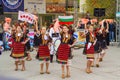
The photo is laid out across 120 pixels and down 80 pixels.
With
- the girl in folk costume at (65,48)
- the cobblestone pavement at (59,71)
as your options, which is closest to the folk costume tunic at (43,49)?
the cobblestone pavement at (59,71)

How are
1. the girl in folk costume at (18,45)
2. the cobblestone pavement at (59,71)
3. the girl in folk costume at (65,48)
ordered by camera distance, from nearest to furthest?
1. the girl in folk costume at (65,48)
2. the cobblestone pavement at (59,71)
3. the girl in folk costume at (18,45)

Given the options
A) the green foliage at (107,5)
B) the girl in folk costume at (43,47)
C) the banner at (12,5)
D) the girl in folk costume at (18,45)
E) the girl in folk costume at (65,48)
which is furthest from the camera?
the green foliage at (107,5)

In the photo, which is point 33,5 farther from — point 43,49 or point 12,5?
point 43,49

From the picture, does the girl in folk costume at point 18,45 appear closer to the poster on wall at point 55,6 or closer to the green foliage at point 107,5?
the green foliage at point 107,5

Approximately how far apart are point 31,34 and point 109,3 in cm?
1430

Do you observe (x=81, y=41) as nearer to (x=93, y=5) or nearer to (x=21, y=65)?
(x=21, y=65)

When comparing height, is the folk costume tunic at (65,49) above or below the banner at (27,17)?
below

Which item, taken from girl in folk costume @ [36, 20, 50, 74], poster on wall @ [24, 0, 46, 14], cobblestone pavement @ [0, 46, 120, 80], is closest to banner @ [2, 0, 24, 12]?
poster on wall @ [24, 0, 46, 14]

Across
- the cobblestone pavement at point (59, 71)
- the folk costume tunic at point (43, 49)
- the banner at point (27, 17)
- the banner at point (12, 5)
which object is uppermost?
the banner at point (12, 5)

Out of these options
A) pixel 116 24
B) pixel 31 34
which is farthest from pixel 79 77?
pixel 116 24

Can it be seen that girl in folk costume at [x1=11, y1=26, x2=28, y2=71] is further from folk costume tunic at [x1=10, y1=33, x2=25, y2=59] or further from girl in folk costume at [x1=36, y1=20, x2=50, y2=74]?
girl in folk costume at [x1=36, y1=20, x2=50, y2=74]

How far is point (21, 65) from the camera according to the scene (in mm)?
14320

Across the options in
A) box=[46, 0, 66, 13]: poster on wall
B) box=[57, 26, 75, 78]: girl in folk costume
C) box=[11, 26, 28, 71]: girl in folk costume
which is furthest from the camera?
box=[46, 0, 66, 13]: poster on wall

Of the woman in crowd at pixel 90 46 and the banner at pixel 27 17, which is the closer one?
the woman in crowd at pixel 90 46
